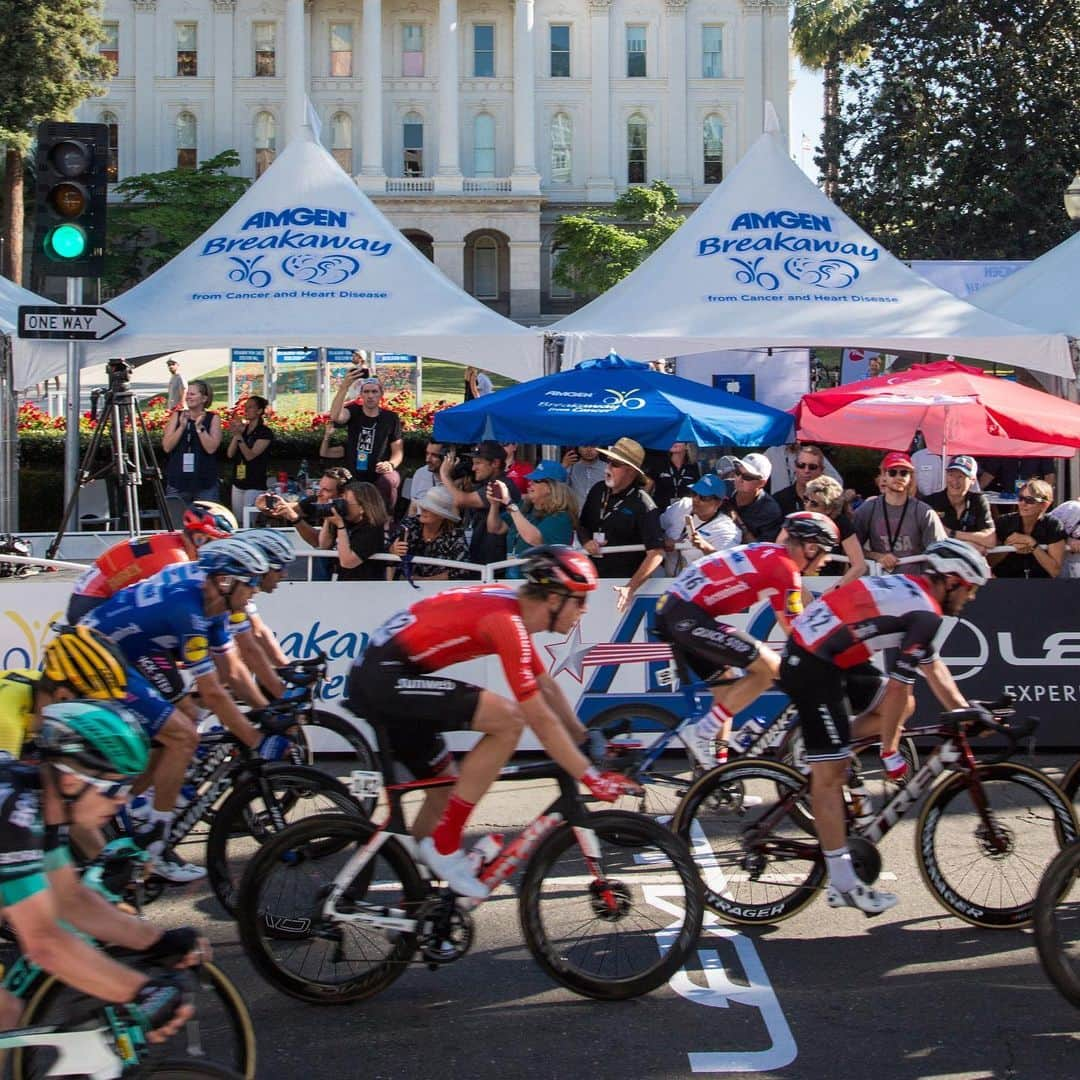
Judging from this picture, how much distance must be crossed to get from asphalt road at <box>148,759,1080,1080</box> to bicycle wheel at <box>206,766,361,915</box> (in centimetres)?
43

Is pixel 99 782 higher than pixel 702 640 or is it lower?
higher

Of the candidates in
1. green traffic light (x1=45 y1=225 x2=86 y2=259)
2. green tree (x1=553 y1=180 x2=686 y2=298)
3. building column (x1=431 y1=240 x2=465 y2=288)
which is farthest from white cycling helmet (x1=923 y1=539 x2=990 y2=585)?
building column (x1=431 y1=240 x2=465 y2=288)

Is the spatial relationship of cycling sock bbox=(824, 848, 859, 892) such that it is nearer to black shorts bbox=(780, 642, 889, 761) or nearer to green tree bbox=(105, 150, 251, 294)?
black shorts bbox=(780, 642, 889, 761)

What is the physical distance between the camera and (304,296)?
14016 mm

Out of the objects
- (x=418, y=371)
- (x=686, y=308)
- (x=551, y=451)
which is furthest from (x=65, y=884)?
(x=418, y=371)

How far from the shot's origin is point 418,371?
102 feet

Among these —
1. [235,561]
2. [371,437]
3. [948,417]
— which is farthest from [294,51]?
[235,561]

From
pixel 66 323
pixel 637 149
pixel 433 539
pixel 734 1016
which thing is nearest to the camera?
pixel 734 1016

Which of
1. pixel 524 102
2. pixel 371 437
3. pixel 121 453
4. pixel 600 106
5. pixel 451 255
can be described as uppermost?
pixel 600 106

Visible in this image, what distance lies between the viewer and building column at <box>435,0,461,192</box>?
7744cm

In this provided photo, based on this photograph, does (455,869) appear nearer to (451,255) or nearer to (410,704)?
(410,704)

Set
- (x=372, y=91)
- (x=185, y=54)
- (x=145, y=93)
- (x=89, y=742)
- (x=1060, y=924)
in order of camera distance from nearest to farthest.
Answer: (x=89, y=742) → (x=1060, y=924) → (x=372, y=91) → (x=145, y=93) → (x=185, y=54)

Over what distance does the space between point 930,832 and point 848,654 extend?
84 centimetres

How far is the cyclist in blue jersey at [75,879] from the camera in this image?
3.88 m
